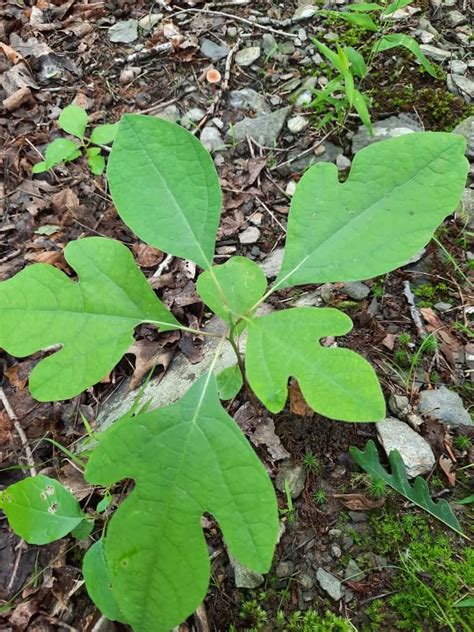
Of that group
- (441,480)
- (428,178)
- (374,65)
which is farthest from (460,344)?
(374,65)

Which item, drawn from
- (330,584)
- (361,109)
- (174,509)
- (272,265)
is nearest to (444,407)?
(330,584)

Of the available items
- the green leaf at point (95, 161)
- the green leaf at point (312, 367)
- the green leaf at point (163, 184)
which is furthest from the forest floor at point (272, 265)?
the green leaf at point (163, 184)

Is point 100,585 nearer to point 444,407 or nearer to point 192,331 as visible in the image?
point 192,331

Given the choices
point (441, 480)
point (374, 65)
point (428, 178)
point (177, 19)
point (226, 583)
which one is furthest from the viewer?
point (177, 19)

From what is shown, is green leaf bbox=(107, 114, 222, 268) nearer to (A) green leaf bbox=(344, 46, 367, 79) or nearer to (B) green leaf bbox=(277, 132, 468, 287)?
(B) green leaf bbox=(277, 132, 468, 287)

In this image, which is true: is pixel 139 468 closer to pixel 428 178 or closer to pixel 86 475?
pixel 86 475

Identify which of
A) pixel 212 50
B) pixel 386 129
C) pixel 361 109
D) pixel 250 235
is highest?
pixel 212 50

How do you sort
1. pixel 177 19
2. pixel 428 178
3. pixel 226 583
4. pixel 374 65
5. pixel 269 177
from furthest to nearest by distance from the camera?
1. pixel 177 19
2. pixel 374 65
3. pixel 269 177
4. pixel 226 583
5. pixel 428 178
